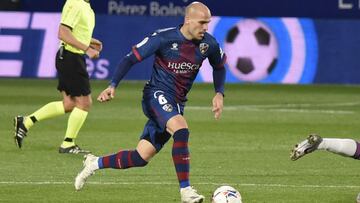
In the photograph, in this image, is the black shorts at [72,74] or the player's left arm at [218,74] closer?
the player's left arm at [218,74]

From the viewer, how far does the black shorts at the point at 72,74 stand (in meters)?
13.9

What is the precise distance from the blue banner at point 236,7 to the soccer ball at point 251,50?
3585 millimetres

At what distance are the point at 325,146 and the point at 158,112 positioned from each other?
149 cm

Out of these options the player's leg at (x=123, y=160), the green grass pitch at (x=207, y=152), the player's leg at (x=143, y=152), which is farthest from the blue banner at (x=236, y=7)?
the player's leg at (x=143, y=152)

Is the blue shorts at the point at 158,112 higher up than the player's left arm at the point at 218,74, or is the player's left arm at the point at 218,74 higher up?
the player's left arm at the point at 218,74

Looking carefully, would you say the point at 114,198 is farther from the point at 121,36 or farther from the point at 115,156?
the point at 121,36

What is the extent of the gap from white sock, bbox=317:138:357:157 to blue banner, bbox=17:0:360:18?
19.7 m

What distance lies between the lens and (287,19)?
86.0 feet

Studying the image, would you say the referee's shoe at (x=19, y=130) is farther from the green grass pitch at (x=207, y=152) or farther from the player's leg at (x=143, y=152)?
the player's leg at (x=143, y=152)

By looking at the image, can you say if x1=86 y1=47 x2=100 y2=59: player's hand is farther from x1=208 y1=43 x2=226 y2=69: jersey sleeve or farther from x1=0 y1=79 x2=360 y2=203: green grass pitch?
x1=208 y1=43 x2=226 y2=69: jersey sleeve

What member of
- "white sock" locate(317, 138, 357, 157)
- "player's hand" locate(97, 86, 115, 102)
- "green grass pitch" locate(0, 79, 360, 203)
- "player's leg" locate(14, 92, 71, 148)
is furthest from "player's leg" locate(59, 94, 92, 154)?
Result: "white sock" locate(317, 138, 357, 157)

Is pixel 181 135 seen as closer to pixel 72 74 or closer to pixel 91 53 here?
pixel 91 53

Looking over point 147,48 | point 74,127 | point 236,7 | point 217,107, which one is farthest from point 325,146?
point 236,7

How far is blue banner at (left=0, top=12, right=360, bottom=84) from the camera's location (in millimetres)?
25797
